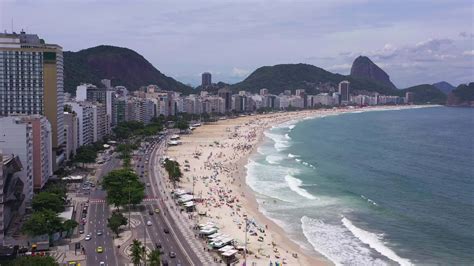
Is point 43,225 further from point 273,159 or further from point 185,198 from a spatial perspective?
point 273,159

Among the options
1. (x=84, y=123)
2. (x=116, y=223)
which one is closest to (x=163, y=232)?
(x=116, y=223)

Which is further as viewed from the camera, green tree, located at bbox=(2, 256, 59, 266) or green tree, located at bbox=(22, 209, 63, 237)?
green tree, located at bbox=(22, 209, 63, 237)

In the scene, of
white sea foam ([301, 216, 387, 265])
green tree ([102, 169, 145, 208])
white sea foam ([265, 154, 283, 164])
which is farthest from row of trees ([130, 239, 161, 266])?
white sea foam ([265, 154, 283, 164])

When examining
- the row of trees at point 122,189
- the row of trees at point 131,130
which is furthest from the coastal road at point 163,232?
the row of trees at point 131,130

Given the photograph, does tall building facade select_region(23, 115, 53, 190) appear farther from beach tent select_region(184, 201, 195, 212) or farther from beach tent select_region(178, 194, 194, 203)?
beach tent select_region(184, 201, 195, 212)

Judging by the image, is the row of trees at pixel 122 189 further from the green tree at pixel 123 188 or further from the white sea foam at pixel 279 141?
the white sea foam at pixel 279 141

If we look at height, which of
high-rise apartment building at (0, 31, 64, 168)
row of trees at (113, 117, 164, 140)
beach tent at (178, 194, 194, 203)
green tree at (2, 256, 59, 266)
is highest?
high-rise apartment building at (0, 31, 64, 168)
